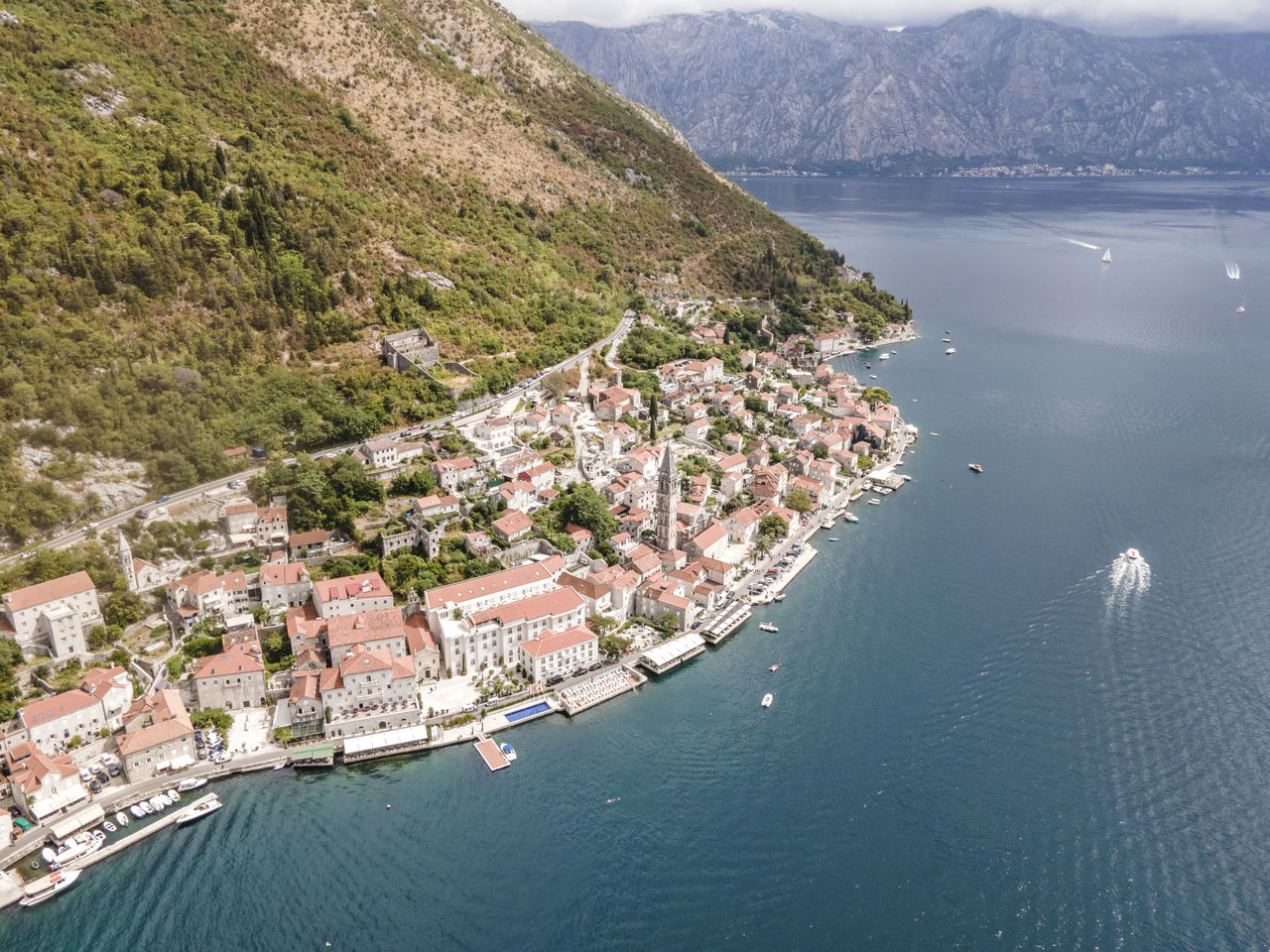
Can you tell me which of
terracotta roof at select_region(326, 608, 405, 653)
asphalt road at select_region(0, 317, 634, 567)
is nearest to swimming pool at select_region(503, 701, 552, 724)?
terracotta roof at select_region(326, 608, 405, 653)

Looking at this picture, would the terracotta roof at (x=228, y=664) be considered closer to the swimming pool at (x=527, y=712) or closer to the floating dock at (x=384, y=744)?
the floating dock at (x=384, y=744)

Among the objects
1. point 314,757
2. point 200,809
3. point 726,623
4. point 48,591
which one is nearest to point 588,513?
point 726,623

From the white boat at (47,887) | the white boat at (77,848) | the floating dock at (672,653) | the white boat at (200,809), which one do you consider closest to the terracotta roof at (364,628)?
the white boat at (200,809)

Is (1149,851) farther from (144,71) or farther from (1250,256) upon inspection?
(1250,256)

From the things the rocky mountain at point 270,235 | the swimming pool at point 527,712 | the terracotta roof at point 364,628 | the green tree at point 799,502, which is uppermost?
the rocky mountain at point 270,235

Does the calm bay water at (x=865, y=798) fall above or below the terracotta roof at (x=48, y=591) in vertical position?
below

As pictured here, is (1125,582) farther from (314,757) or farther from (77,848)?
(77,848)
